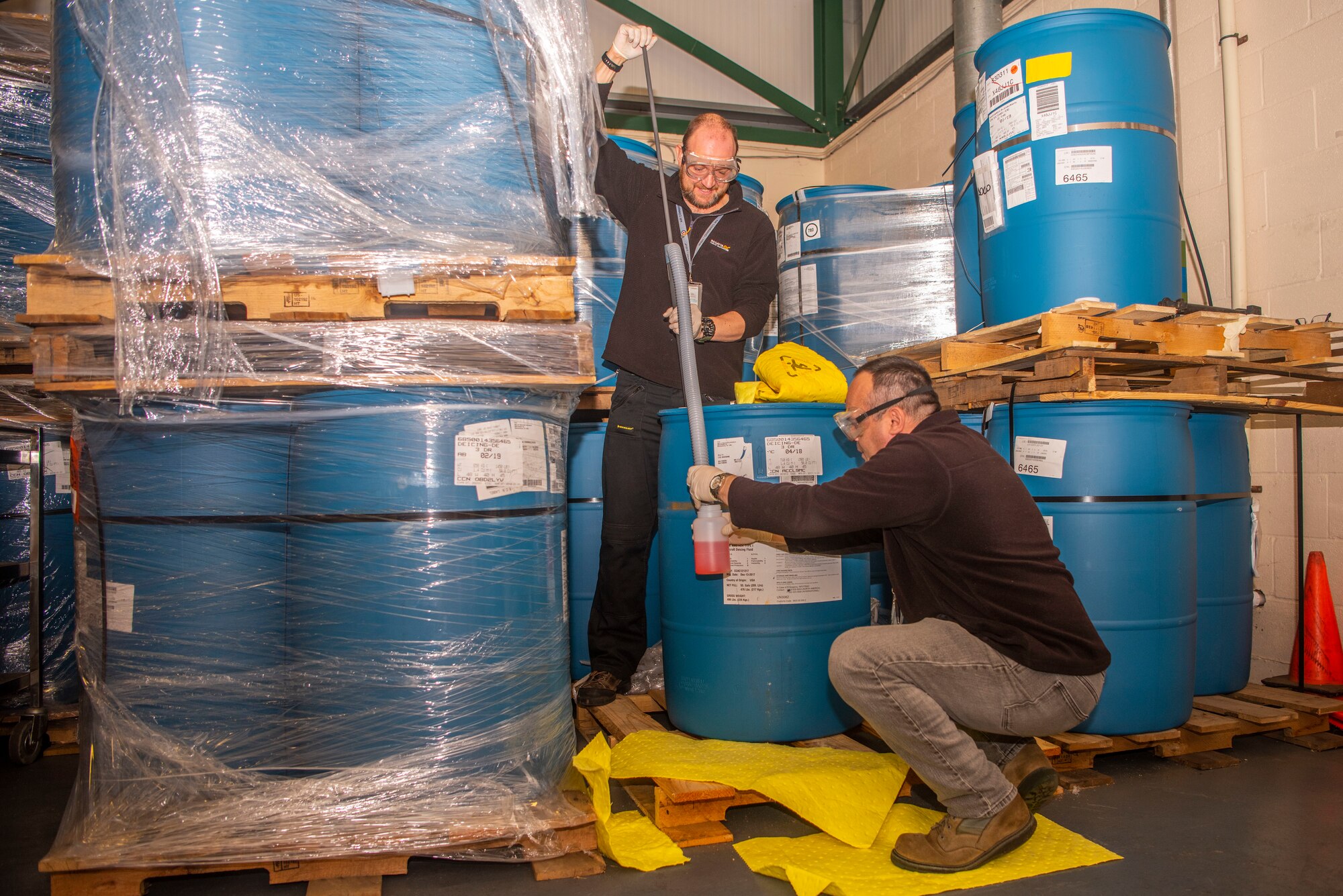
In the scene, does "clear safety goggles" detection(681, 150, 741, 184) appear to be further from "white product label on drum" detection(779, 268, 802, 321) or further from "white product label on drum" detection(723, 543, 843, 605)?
"white product label on drum" detection(723, 543, 843, 605)

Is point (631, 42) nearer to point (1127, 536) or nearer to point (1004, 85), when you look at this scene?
point (1004, 85)

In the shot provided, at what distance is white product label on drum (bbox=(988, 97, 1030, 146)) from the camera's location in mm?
3350

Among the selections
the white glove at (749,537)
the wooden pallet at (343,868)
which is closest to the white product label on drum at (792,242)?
the white glove at (749,537)

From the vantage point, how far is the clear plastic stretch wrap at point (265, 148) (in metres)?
2.17

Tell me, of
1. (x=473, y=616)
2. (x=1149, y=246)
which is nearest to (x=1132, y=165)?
(x=1149, y=246)

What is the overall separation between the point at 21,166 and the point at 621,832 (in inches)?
130

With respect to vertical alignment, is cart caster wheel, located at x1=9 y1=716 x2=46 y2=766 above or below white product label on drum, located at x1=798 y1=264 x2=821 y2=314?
below

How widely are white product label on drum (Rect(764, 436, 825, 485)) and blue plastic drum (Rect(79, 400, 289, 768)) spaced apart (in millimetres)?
1412

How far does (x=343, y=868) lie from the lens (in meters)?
2.11

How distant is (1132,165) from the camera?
327 centimetres

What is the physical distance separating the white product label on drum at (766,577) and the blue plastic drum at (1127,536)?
0.89 metres

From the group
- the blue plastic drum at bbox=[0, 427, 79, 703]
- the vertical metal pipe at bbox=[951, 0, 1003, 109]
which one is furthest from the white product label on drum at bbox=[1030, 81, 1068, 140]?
the blue plastic drum at bbox=[0, 427, 79, 703]

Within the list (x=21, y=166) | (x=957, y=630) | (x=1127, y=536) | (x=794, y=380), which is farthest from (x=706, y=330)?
(x=21, y=166)

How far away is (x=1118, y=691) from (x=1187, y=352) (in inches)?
48.9
